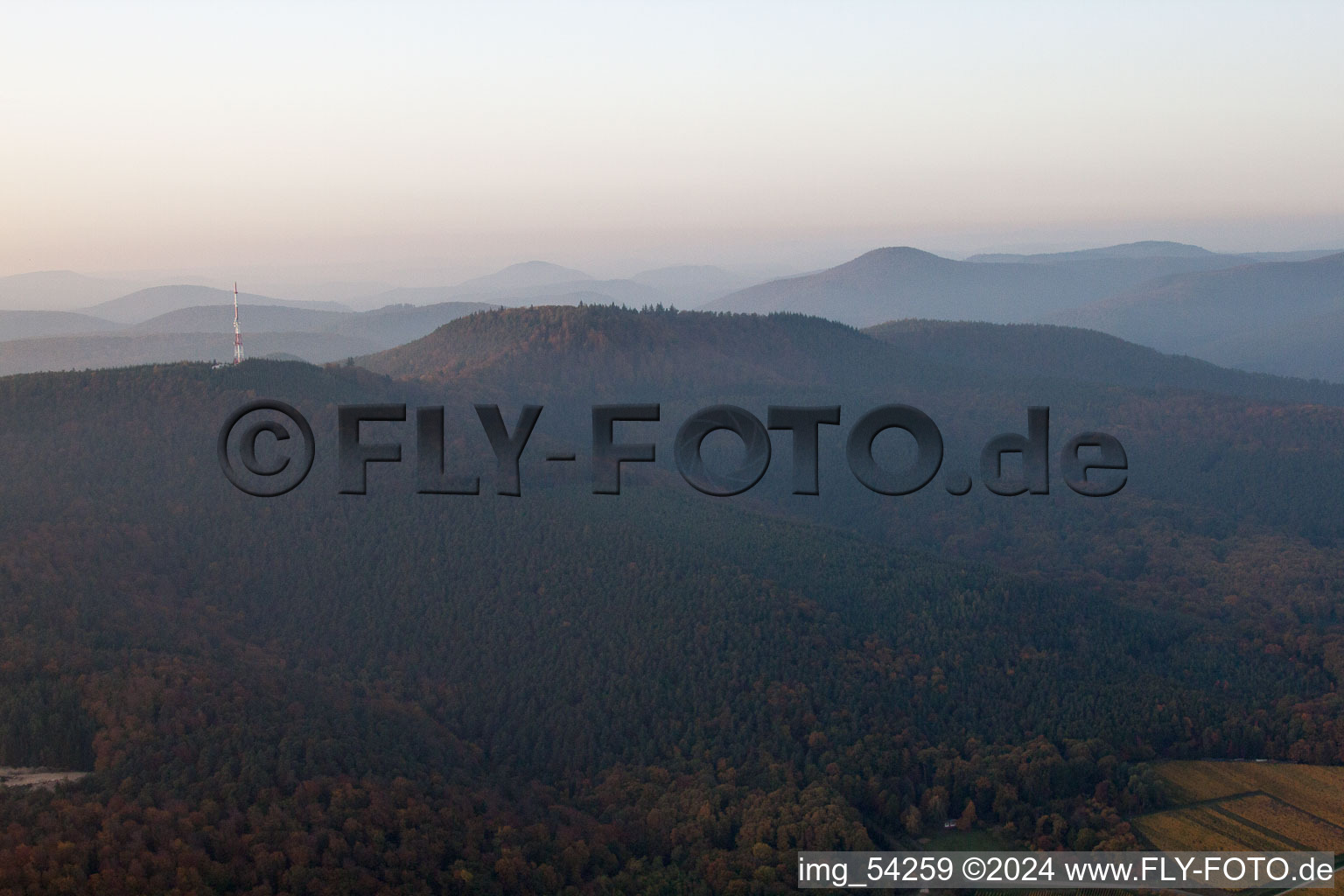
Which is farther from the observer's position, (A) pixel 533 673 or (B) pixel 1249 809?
(A) pixel 533 673

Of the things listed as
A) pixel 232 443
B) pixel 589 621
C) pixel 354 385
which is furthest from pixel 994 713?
pixel 354 385

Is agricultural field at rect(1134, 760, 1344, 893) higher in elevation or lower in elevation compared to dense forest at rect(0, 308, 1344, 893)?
lower

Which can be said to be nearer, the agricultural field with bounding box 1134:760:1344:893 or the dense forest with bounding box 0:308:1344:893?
the dense forest with bounding box 0:308:1344:893

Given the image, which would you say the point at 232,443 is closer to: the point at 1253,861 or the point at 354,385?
the point at 354,385

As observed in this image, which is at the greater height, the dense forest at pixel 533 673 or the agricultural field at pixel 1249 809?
the dense forest at pixel 533 673

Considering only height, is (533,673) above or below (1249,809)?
above
